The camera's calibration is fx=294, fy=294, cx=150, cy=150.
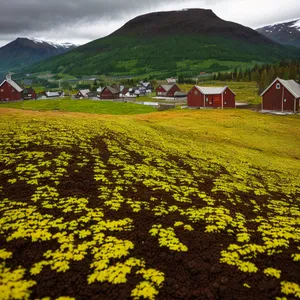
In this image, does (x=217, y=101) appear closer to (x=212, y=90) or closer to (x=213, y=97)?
(x=213, y=97)

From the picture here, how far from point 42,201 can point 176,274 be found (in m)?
7.64

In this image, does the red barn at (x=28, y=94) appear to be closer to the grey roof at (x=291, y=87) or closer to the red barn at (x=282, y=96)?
the red barn at (x=282, y=96)

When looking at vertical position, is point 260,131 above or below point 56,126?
below

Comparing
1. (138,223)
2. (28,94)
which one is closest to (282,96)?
(138,223)

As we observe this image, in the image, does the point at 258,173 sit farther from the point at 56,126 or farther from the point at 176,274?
the point at 56,126

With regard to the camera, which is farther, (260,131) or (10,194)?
(260,131)

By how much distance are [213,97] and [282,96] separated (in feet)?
68.9

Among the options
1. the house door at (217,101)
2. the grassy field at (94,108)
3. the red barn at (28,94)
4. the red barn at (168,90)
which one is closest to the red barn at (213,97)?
the house door at (217,101)

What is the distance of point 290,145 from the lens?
1580 inches

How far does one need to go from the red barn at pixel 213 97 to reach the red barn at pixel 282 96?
1272 centimetres

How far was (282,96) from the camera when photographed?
7512 cm

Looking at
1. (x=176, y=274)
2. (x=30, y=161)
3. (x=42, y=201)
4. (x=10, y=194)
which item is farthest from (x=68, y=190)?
(x=176, y=274)

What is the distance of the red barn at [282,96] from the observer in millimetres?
73188

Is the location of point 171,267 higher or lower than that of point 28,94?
lower
